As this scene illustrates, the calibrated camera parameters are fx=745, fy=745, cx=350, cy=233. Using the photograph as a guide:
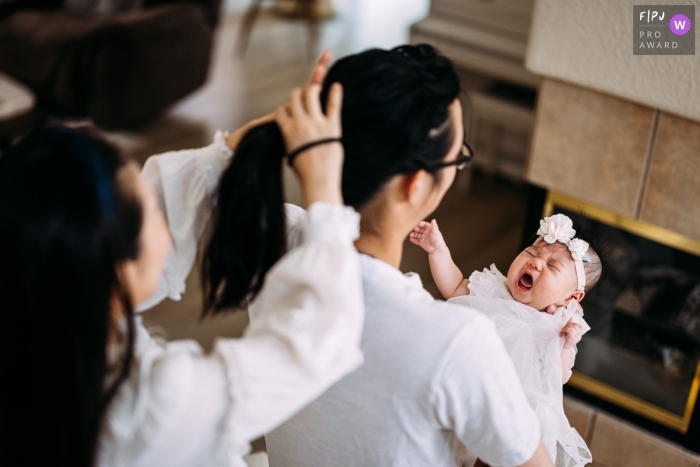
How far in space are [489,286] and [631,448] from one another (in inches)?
49.4

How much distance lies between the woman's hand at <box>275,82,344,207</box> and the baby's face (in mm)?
420

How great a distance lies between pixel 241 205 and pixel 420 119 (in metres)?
0.23

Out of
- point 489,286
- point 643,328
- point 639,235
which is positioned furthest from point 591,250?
point 643,328

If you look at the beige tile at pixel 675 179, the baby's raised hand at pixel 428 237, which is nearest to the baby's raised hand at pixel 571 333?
the baby's raised hand at pixel 428 237

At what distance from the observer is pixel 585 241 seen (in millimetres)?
1129

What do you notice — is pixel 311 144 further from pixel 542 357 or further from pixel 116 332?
pixel 542 357

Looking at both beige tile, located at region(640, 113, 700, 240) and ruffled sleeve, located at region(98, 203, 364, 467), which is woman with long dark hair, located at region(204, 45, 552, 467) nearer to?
ruffled sleeve, located at region(98, 203, 364, 467)

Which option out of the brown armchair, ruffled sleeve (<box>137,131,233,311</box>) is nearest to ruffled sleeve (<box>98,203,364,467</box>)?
ruffled sleeve (<box>137,131,233,311</box>)

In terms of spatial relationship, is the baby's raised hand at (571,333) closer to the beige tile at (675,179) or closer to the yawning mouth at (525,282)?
the yawning mouth at (525,282)

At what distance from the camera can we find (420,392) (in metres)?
0.81

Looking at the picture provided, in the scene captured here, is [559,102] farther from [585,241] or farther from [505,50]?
[505,50]

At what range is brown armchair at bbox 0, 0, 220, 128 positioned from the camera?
11.1 feet

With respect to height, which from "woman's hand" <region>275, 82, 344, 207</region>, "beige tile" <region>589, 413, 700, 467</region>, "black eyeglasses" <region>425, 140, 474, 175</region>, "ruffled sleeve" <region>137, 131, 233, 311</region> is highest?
"woman's hand" <region>275, 82, 344, 207</region>

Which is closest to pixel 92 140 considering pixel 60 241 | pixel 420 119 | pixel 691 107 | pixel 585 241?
pixel 60 241
